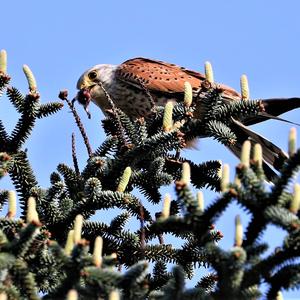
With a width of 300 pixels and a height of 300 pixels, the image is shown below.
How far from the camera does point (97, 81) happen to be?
8.04 meters

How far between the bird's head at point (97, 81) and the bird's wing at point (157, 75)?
0.14 m

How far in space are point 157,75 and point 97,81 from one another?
1.96 ft

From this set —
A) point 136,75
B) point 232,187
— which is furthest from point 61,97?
point 136,75

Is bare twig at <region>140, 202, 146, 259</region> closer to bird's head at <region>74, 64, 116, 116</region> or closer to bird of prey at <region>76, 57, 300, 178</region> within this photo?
bird of prey at <region>76, 57, 300, 178</region>

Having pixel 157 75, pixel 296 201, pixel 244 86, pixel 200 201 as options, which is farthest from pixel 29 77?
pixel 157 75

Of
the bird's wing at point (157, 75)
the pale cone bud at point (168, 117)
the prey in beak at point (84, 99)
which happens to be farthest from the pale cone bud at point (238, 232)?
the bird's wing at point (157, 75)

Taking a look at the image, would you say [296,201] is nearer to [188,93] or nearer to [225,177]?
[225,177]

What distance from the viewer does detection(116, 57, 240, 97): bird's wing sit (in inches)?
304

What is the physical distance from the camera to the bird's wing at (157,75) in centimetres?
771

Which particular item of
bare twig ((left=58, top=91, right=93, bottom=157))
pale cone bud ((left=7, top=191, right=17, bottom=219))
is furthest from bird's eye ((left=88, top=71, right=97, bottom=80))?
pale cone bud ((left=7, top=191, right=17, bottom=219))

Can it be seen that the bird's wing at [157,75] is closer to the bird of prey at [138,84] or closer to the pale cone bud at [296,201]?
the bird of prey at [138,84]

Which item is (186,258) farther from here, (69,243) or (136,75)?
(136,75)

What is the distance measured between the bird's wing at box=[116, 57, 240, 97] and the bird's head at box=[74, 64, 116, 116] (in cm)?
14

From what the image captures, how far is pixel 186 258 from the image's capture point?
426cm
